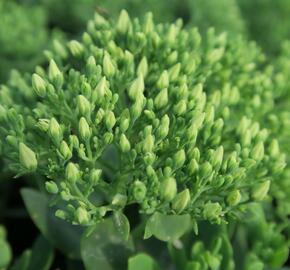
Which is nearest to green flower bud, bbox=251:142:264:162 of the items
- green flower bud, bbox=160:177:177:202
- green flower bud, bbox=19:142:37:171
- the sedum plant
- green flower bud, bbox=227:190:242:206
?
the sedum plant

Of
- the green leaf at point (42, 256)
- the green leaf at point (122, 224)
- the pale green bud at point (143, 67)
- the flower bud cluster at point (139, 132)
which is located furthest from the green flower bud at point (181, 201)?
the green leaf at point (42, 256)

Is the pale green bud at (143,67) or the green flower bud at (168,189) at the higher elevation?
the pale green bud at (143,67)

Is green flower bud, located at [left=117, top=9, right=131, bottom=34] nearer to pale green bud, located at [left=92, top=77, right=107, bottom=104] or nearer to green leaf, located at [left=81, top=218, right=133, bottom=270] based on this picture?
pale green bud, located at [left=92, top=77, right=107, bottom=104]

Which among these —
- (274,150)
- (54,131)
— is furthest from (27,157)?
(274,150)

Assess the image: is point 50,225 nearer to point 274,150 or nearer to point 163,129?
point 163,129

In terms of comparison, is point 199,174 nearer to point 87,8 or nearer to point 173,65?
point 173,65

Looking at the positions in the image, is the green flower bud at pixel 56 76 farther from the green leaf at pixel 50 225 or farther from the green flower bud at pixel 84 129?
the green leaf at pixel 50 225
